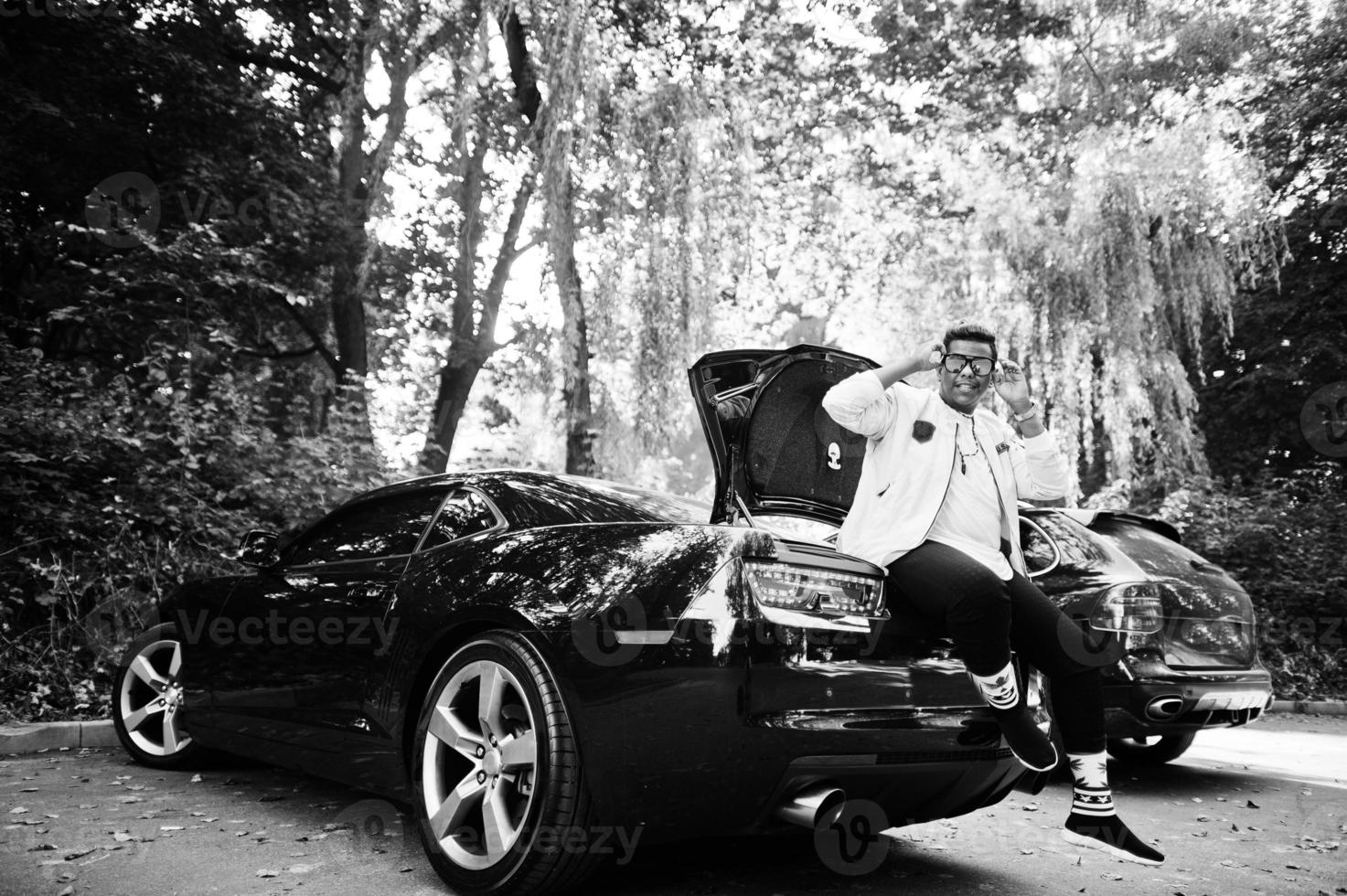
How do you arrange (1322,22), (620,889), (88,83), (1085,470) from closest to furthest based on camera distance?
(620,889) → (88,83) → (1085,470) → (1322,22)

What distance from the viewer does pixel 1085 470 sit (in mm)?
14734

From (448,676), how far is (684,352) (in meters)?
7.62

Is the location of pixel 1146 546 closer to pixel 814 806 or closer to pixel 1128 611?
pixel 1128 611

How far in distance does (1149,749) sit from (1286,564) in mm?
6466

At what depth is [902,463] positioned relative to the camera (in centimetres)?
343

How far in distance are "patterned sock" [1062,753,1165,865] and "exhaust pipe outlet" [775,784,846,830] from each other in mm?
934

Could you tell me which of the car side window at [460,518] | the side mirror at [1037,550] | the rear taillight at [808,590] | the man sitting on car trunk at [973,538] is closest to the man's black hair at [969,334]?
the man sitting on car trunk at [973,538]

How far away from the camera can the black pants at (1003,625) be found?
119 inches

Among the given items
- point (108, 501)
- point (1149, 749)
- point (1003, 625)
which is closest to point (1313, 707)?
point (1149, 749)

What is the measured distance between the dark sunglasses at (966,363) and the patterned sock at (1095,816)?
4.25ft

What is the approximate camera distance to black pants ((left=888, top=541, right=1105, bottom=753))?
301 centimetres

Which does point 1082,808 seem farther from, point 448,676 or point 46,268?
point 46,268

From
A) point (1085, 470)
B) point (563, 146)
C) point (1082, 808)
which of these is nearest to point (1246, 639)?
point (1082, 808)

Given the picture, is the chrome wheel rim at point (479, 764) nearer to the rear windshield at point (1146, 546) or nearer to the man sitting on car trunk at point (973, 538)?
the man sitting on car trunk at point (973, 538)
